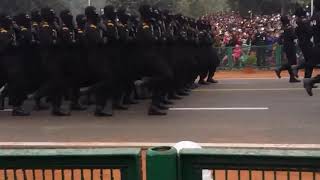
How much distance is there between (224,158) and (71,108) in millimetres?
8944

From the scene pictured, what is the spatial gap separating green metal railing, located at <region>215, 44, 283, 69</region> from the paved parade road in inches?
294

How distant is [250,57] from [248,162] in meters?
18.3

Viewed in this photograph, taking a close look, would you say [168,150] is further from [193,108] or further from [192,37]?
[192,37]

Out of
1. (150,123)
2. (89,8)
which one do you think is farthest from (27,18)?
(150,123)

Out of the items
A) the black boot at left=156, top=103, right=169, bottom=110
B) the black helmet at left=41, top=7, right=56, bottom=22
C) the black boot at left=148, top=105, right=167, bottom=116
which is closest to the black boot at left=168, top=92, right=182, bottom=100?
the black boot at left=156, top=103, right=169, bottom=110

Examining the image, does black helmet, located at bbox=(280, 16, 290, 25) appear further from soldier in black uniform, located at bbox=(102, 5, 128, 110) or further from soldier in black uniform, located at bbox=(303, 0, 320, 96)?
soldier in black uniform, located at bbox=(102, 5, 128, 110)

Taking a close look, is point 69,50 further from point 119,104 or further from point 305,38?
point 305,38

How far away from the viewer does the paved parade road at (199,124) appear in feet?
27.1

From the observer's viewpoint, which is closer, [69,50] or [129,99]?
[69,50]

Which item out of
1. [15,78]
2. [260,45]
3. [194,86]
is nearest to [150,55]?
[15,78]

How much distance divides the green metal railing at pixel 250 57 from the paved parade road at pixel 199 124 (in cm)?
746

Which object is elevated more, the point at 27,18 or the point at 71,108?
the point at 27,18

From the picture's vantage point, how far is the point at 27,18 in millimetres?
10945

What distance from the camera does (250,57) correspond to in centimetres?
2080
